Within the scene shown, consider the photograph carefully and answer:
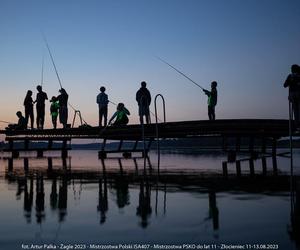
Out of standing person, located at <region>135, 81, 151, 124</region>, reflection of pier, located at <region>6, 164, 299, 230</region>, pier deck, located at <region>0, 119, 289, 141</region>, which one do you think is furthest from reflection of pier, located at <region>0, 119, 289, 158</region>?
reflection of pier, located at <region>6, 164, 299, 230</region>

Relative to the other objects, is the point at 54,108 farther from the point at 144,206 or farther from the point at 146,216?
the point at 146,216

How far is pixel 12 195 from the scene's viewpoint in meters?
7.44

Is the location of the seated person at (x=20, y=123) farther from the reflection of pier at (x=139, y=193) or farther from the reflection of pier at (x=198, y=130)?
the reflection of pier at (x=139, y=193)

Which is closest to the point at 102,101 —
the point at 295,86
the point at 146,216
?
the point at 295,86

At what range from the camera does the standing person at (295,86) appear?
10538 mm

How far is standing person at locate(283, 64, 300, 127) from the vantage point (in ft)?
34.6

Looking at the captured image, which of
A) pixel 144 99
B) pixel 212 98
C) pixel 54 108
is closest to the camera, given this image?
pixel 212 98

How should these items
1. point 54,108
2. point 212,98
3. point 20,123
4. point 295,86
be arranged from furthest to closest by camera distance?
point 20,123 → point 54,108 → point 212,98 → point 295,86

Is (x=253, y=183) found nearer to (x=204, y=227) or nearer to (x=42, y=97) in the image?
(x=204, y=227)

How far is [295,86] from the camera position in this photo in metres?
10.5

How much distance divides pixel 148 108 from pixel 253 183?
10.5 metres

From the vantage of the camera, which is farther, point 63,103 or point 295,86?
point 63,103

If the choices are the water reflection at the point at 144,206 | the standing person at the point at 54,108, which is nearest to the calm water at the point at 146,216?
the water reflection at the point at 144,206

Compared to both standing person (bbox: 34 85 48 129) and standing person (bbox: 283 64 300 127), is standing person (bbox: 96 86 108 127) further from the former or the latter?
standing person (bbox: 283 64 300 127)
